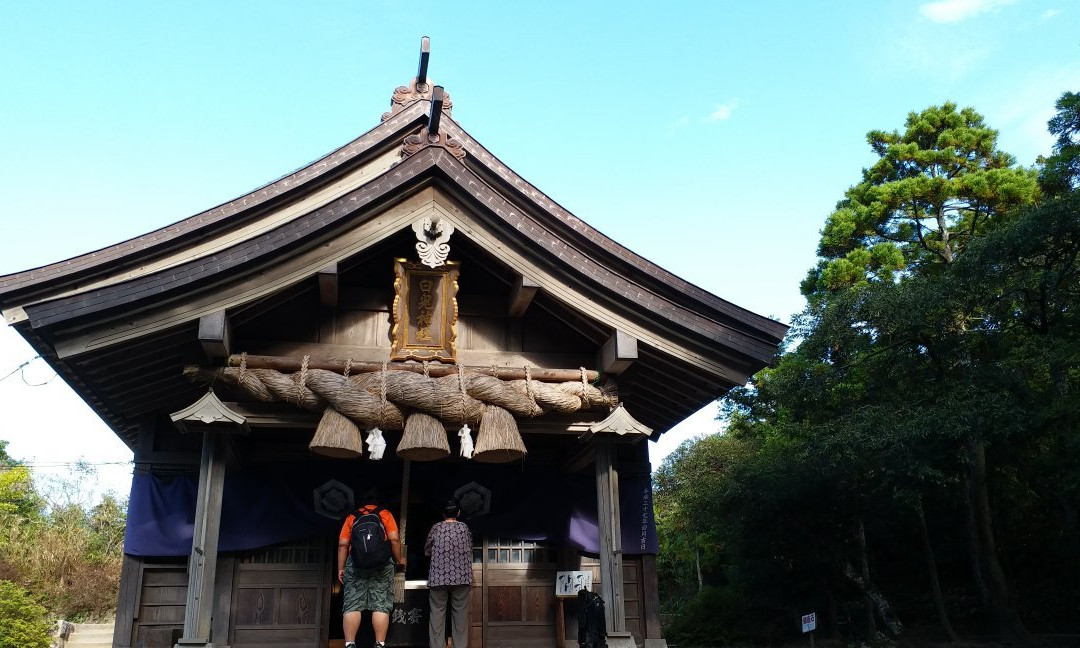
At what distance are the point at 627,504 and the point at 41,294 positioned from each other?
6866 millimetres

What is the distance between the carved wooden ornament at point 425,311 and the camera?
7973mm

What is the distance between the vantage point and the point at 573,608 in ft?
30.3

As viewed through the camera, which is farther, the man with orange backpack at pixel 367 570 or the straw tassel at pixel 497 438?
the man with orange backpack at pixel 367 570

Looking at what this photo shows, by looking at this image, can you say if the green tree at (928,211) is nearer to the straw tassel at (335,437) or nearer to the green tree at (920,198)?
the green tree at (920,198)

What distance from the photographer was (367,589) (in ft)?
24.3

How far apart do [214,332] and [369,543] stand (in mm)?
2391

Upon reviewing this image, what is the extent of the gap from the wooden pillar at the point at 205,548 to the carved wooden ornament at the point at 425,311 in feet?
6.15

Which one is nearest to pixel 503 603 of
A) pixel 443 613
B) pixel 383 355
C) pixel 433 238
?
pixel 443 613

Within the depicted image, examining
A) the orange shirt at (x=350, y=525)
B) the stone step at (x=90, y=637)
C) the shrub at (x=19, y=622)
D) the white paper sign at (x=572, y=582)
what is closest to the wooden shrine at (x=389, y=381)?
the white paper sign at (x=572, y=582)

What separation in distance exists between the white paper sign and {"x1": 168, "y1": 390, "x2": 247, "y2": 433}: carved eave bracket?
4.07m

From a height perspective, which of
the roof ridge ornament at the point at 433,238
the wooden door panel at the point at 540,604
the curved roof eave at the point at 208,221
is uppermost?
the curved roof eave at the point at 208,221

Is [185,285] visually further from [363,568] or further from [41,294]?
[363,568]

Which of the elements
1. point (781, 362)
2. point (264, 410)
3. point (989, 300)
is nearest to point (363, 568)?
point (264, 410)

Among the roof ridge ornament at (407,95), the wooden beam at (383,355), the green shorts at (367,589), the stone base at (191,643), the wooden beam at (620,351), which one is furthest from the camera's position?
the roof ridge ornament at (407,95)
